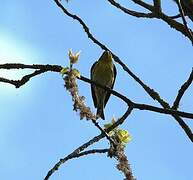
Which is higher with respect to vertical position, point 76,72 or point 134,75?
point 134,75

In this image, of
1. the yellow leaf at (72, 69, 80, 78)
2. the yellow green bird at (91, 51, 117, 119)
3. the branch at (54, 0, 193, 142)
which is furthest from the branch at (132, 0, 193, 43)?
the yellow green bird at (91, 51, 117, 119)

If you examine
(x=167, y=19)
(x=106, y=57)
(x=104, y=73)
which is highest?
(x=106, y=57)

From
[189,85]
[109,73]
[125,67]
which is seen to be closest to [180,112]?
[189,85]

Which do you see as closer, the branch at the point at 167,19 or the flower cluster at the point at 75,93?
the flower cluster at the point at 75,93

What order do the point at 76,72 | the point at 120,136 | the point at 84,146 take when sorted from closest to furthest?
the point at 76,72 < the point at 84,146 < the point at 120,136

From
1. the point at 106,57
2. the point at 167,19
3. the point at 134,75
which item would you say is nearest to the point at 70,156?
the point at 134,75

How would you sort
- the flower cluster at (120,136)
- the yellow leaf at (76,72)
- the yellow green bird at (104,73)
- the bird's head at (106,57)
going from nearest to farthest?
the yellow leaf at (76,72) < the flower cluster at (120,136) < the yellow green bird at (104,73) < the bird's head at (106,57)

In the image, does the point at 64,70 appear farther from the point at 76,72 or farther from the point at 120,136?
the point at 120,136

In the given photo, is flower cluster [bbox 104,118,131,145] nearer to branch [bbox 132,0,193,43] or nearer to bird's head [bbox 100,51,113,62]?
branch [bbox 132,0,193,43]

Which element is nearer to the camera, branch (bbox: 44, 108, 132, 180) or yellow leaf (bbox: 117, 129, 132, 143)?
branch (bbox: 44, 108, 132, 180)

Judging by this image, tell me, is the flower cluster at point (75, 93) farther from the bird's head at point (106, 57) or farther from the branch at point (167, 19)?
the bird's head at point (106, 57)

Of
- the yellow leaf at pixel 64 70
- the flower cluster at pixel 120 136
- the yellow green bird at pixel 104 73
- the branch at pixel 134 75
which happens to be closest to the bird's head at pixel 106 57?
the yellow green bird at pixel 104 73

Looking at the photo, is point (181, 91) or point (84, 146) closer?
point (84, 146)

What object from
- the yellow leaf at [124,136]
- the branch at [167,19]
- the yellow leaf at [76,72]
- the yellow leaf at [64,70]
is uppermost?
the branch at [167,19]
